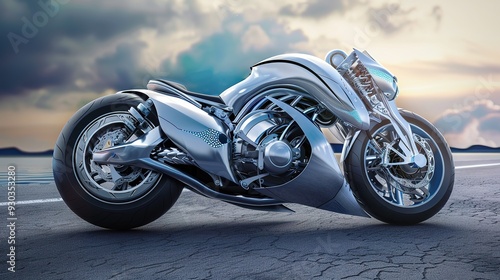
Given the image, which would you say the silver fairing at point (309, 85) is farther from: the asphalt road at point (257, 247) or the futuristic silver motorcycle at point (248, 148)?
the asphalt road at point (257, 247)

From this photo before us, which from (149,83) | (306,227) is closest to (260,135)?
(306,227)

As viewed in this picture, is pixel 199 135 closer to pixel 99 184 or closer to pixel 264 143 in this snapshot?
pixel 264 143

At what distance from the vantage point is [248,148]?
12.6 feet

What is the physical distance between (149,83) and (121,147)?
70cm

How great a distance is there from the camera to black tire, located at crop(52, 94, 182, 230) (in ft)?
12.6

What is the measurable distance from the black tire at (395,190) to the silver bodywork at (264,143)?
0.36ft

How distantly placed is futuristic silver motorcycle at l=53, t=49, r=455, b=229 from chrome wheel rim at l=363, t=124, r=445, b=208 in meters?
0.02

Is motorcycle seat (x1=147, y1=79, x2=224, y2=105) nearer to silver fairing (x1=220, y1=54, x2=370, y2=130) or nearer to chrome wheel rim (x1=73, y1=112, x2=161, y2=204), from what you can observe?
silver fairing (x1=220, y1=54, x2=370, y2=130)

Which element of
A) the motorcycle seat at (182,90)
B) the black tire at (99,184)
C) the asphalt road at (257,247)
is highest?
the motorcycle seat at (182,90)

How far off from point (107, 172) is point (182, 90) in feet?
2.74

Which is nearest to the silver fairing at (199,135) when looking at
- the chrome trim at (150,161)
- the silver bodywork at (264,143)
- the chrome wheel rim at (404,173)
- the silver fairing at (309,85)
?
the silver bodywork at (264,143)

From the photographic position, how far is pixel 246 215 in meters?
Answer: 4.71

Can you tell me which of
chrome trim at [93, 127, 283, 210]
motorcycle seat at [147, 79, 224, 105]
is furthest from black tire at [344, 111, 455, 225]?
motorcycle seat at [147, 79, 224, 105]

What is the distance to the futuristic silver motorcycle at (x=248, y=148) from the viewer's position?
3.81 metres
